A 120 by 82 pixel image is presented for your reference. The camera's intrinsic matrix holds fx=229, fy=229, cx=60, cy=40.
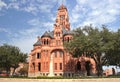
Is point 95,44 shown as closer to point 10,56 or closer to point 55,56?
point 55,56

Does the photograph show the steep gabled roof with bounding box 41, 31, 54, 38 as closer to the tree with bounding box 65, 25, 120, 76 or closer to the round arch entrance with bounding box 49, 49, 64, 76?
the round arch entrance with bounding box 49, 49, 64, 76

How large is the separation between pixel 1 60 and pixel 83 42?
30.1m

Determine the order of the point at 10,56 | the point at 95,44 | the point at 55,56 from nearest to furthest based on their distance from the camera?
the point at 95,44
the point at 10,56
the point at 55,56

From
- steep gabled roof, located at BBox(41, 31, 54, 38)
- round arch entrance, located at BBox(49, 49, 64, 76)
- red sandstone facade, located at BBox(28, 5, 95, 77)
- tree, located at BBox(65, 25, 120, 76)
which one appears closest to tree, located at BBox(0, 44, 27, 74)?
red sandstone facade, located at BBox(28, 5, 95, 77)

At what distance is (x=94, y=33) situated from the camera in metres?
63.1

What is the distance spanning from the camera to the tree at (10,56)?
7556 centimetres

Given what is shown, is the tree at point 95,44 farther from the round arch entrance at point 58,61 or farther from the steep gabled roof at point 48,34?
the steep gabled roof at point 48,34

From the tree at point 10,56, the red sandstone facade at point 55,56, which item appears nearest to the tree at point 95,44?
the red sandstone facade at point 55,56

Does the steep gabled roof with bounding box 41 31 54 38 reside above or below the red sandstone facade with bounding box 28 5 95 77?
above

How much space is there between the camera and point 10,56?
75.6m

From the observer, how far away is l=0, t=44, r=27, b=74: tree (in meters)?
75.6

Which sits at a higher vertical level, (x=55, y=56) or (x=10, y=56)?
(x=55, y=56)

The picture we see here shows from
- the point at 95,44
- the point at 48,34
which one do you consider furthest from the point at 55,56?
the point at 95,44

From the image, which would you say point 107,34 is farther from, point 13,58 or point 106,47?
point 13,58
